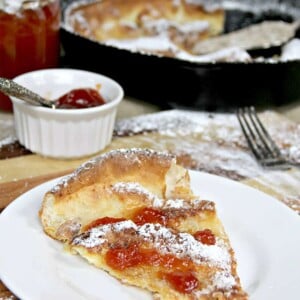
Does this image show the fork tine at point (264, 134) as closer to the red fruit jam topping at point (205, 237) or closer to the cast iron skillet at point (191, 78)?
the cast iron skillet at point (191, 78)

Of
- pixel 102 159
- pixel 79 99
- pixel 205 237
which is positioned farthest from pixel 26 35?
pixel 205 237

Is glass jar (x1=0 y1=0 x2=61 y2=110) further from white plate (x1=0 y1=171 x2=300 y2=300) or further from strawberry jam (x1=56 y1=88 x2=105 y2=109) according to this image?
white plate (x1=0 y1=171 x2=300 y2=300)

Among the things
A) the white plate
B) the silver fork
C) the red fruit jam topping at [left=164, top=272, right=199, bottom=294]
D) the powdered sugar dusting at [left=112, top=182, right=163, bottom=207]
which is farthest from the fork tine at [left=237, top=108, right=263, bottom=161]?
the red fruit jam topping at [left=164, top=272, right=199, bottom=294]

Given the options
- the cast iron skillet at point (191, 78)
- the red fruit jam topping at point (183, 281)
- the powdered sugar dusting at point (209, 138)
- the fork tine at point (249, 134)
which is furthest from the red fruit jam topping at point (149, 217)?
the cast iron skillet at point (191, 78)

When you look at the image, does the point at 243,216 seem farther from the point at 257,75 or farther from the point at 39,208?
the point at 257,75

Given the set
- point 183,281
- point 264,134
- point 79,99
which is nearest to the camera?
point 183,281

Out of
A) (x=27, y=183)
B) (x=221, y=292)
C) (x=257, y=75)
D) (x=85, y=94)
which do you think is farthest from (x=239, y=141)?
(x=221, y=292)

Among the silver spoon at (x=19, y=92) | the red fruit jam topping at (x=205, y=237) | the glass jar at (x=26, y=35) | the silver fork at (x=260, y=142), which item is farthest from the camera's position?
the glass jar at (x=26, y=35)

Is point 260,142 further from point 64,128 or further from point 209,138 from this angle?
point 64,128
